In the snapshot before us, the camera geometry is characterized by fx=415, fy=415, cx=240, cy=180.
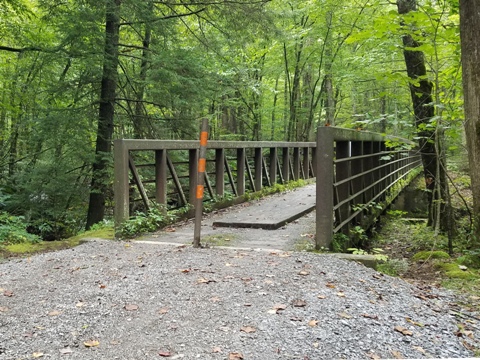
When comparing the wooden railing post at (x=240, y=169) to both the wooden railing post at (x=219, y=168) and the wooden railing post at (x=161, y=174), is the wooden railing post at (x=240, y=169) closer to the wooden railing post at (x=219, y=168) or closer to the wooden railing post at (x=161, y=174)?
the wooden railing post at (x=219, y=168)

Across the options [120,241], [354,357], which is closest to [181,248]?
[120,241]

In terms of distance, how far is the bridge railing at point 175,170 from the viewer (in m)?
5.59

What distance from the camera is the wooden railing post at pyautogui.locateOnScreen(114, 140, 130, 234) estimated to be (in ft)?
18.0

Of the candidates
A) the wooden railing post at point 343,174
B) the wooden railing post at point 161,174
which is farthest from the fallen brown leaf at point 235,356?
the wooden railing post at point 161,174

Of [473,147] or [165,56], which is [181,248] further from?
[165,56]

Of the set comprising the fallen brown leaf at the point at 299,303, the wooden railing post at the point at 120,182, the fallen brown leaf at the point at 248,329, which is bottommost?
the fallen brown leaf at the point at 248,329

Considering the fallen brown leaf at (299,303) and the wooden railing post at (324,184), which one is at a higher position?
the wooden railing post at (324,184)

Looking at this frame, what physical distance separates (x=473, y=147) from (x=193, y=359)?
3918 mm

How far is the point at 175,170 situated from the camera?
819 cm

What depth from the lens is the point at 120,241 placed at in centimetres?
539

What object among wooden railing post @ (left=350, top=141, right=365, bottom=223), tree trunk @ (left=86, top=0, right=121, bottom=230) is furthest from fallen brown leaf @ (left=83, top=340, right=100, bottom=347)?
tree trunk @ (left=86, top=0, right=121, bottom=230)

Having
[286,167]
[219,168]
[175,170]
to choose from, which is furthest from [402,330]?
[286,167]

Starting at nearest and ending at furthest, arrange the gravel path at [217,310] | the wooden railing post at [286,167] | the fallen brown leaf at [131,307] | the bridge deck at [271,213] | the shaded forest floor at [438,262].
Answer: the gravel path at [217,310], the fallen brown leaf at [131,307], the shaded forest floor at [438,262], the bridge deck at [271,213], the wooden railing post at [286,167]

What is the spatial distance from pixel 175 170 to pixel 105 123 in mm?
2004
